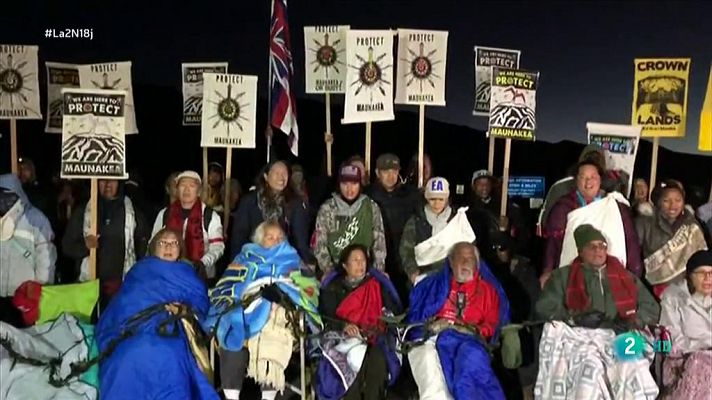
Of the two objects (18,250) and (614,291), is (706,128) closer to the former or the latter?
(614,291)

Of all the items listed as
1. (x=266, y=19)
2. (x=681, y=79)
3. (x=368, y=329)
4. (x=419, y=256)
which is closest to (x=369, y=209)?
(x=419, y=256)

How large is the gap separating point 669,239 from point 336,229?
2.27 m

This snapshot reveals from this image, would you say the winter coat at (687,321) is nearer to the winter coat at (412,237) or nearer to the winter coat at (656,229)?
the winter coat at (656,229)

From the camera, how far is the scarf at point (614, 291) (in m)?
5.26

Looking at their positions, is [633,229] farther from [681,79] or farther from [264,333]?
[264,333]

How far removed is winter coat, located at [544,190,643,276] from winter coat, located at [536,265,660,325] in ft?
1.57

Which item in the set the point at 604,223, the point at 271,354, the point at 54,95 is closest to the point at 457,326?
the point at 271,354

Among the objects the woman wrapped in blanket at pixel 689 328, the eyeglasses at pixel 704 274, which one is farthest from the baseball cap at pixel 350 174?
the eyeglasses at pixel 704 274

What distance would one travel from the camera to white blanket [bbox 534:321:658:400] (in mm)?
4902

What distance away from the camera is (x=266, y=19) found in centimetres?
973

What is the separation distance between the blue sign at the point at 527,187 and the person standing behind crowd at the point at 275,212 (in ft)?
10.3

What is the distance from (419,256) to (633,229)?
144cm

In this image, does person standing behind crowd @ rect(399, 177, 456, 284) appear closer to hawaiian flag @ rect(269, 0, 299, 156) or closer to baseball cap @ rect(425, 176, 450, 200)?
baseball cap @ rect(425, 176, 450, 200)

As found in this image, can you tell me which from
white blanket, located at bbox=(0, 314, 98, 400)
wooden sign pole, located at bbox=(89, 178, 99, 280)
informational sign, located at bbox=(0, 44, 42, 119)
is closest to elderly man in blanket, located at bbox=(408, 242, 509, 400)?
white blanket, located at bbox=(0, 314, 98, 400)
